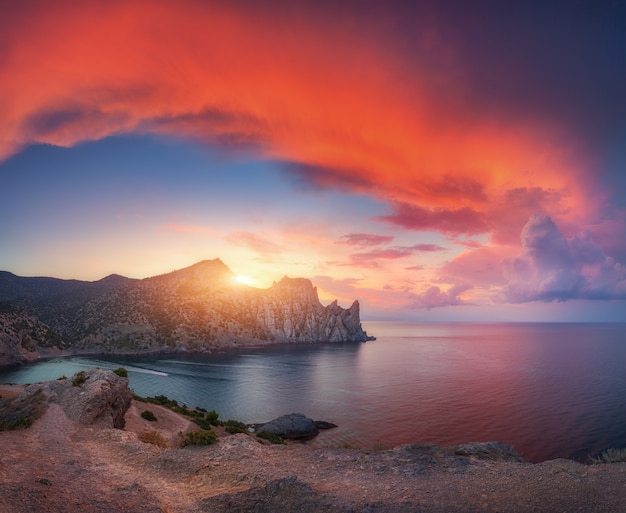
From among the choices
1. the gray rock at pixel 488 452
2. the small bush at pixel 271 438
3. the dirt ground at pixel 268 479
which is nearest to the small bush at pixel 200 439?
the dirt ground at pixel 268 479

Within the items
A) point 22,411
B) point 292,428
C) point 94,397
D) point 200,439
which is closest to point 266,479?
point 200,439

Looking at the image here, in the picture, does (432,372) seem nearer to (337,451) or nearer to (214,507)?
(337,451)

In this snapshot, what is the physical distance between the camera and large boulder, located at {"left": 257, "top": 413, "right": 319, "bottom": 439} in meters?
48.2

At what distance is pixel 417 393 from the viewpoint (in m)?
75.9

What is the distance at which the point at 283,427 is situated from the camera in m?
49.0

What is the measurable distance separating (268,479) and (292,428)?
3208cm

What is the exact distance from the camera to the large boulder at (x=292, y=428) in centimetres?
4825

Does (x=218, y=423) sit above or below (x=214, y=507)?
below

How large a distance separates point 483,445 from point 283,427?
28440 millimetres

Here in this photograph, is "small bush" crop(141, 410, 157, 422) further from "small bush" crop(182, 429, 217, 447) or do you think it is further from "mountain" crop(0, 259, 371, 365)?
"mountain" crop(0, 259, 371, 365)

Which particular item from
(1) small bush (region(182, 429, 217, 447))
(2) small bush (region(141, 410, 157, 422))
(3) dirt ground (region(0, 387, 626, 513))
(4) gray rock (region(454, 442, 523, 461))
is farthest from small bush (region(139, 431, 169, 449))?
(4) gray rock (region(454, 442, 523, 461))

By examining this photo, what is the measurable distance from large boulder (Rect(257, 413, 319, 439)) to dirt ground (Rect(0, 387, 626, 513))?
2399 centimetres

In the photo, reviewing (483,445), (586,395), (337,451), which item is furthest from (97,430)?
(586,395)

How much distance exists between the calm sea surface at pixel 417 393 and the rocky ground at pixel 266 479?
88.2 ft
